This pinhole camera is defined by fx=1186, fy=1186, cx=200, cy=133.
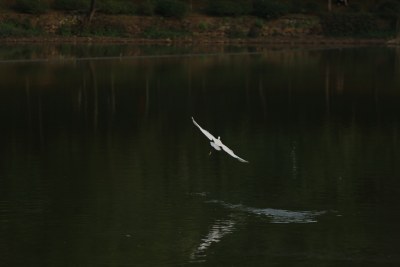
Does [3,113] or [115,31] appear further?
[115,31]

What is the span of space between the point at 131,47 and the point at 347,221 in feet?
183

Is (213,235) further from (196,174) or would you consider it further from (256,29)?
(256,29)

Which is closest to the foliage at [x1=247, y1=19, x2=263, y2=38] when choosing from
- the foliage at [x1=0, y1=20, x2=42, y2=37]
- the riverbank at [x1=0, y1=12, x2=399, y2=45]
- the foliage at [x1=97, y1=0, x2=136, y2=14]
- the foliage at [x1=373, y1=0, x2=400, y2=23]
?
the riverbank at [x1=0, y1=12, x2=399, y2=45]

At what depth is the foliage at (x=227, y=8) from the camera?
84250mm

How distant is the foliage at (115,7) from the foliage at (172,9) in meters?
1.91

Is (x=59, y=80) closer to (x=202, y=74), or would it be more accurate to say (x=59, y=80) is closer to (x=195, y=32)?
(x=202, y=74)

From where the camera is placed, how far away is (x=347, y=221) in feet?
63.4

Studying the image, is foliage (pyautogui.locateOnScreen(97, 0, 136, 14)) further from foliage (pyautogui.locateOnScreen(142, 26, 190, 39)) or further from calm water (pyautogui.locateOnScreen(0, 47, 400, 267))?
calm water (pyautogui.locateOnScreen(0, 47, 400, 267))

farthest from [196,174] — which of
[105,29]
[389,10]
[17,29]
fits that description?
[389,10]

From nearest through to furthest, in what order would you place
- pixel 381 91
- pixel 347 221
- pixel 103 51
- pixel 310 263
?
1. pixel 310 263
2. pixel 347 221
3. pixel 381 91
4. pixel 103 51

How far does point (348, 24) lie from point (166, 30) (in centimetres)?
1386

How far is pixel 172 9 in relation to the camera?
270 feet

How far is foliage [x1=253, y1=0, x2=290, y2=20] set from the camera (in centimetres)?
8506

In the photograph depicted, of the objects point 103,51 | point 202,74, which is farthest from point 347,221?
point 103,51
